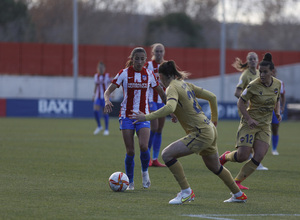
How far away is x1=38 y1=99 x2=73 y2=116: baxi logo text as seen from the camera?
3166cm

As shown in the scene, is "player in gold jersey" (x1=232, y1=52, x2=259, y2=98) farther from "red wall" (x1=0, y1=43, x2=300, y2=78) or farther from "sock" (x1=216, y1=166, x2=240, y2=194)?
"red wall" (x1=0, y1=43, x2=300, y2=78)

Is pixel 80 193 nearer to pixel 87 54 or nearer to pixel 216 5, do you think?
pixel 87 54

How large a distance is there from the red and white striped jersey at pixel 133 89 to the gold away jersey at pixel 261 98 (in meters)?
1.47

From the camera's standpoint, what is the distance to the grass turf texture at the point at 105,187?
7.29 m

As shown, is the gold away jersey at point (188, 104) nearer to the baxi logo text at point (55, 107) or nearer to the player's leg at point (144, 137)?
the player's leg at point (144, 137)

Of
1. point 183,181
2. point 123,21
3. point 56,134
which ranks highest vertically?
point 123,21

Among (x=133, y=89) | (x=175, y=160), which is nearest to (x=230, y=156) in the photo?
(x=133, y=89)

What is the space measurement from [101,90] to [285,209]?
13.9 m

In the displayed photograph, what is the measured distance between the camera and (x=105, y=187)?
9305mm

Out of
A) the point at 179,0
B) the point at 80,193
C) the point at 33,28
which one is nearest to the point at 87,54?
the point at 33,28

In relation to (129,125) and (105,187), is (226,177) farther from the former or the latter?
(105,187)

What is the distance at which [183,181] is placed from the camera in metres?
7.95

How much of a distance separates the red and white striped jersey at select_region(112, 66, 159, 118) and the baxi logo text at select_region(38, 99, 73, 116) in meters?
22.8

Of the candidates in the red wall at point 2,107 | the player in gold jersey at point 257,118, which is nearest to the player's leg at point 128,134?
the player in gold jersey at point 257,118
